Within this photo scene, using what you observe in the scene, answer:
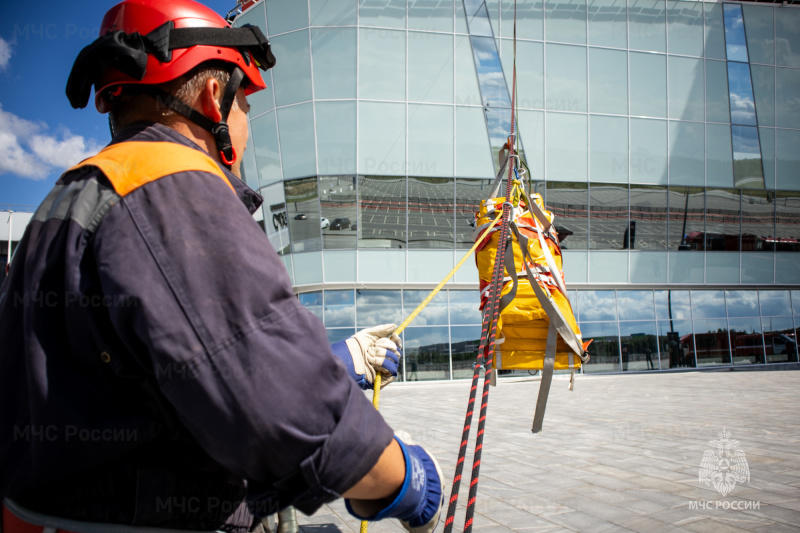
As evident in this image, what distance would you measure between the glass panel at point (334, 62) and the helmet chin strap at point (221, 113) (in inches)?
677

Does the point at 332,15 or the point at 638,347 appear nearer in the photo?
the point at 332,15

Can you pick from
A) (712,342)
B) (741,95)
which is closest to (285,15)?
(741,95)

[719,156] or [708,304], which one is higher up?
[719,156]

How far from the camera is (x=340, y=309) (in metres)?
18.4

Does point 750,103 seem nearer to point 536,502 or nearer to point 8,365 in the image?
point 536,502

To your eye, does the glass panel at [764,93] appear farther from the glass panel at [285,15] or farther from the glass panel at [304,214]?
the glass panel at [304,214]

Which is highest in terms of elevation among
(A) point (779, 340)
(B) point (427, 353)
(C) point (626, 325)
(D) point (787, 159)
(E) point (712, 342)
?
(D) point (787, 159)

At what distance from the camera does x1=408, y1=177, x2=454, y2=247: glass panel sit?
717 inches

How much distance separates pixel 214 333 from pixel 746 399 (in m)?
13.2

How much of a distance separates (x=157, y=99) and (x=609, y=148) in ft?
66.7

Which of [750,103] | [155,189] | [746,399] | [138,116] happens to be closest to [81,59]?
[138,116]

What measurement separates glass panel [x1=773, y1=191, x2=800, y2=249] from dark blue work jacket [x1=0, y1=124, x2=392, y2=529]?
82.7 feet

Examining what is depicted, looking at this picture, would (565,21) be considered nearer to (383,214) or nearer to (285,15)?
(383,214)

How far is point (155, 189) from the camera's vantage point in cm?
93
